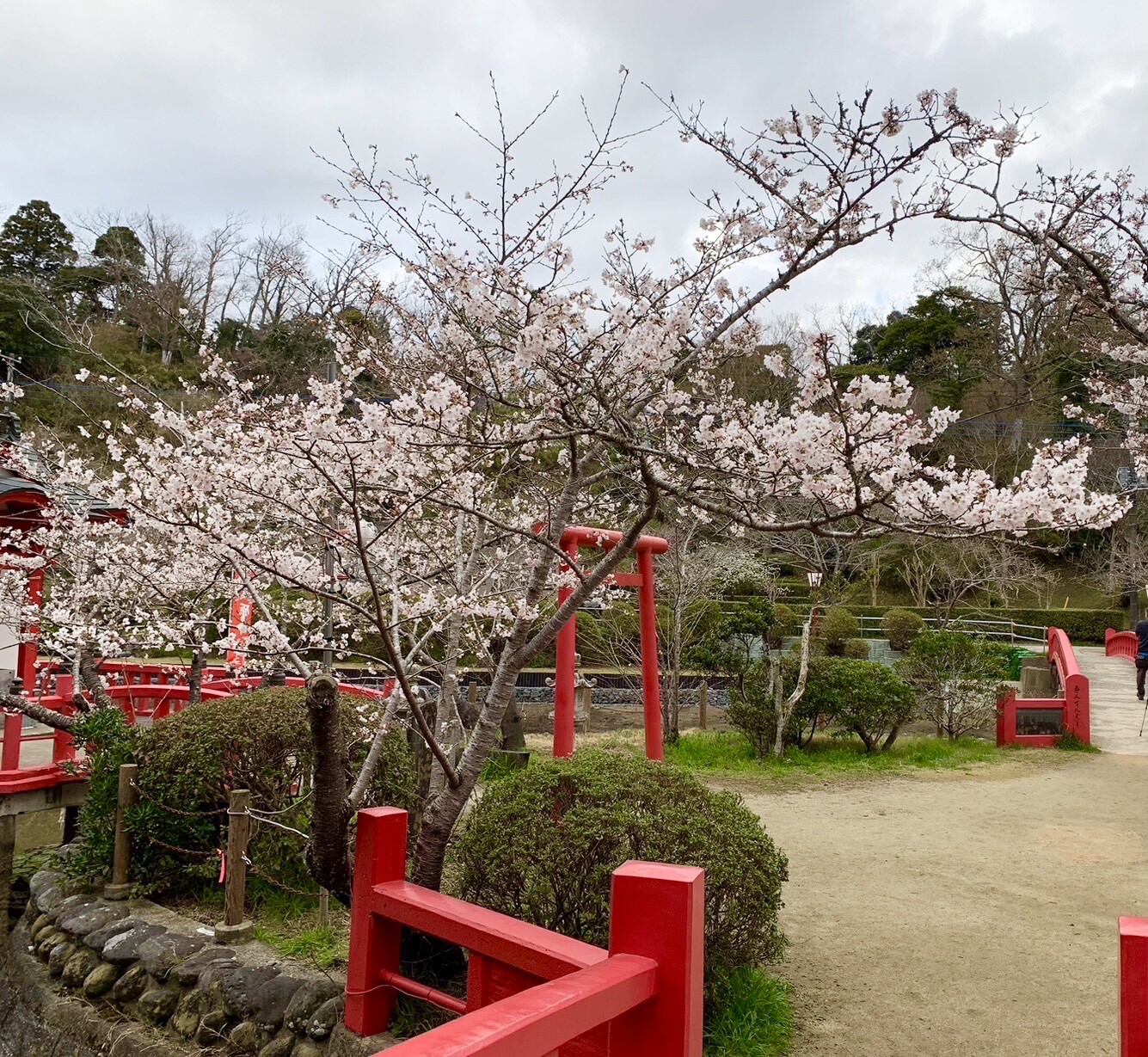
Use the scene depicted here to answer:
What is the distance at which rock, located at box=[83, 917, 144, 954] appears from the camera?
489 cm

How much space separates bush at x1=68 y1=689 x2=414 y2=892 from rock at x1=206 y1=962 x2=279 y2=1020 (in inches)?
33.8

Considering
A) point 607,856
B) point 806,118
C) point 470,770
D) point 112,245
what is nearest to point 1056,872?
point 607,856

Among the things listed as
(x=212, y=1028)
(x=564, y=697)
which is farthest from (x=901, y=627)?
(x=212, y=1028)

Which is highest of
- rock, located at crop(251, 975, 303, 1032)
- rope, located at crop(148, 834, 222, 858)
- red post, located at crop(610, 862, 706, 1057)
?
red post, located at crop(610, 862, 706, 1057)

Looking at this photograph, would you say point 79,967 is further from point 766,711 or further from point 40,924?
point 766,711

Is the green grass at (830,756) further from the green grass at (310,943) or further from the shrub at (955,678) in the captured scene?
the green grass at (310,943)

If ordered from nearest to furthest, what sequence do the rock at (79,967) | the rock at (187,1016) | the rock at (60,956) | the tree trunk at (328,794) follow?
the tree trunk at (328,794)
the rock at (187,1016)
the rock at (79,967)
the rock at (60,956)

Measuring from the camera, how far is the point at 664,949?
61.3 inches

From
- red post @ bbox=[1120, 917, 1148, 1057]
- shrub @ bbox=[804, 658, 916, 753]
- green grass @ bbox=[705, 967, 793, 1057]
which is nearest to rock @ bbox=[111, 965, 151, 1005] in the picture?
green grass @ bbox=[705, 967, 793, 1057]

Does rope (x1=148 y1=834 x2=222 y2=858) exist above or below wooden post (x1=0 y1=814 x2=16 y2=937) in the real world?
above

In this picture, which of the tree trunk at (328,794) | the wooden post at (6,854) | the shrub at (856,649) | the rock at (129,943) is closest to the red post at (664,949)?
the tree trunk at (328,794)

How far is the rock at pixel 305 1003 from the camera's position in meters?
3.88

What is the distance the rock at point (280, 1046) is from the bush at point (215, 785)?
1267 mm

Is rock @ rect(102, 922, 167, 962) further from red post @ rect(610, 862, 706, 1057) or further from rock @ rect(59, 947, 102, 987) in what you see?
red post @ rect(610, 862, 706, 1057)
